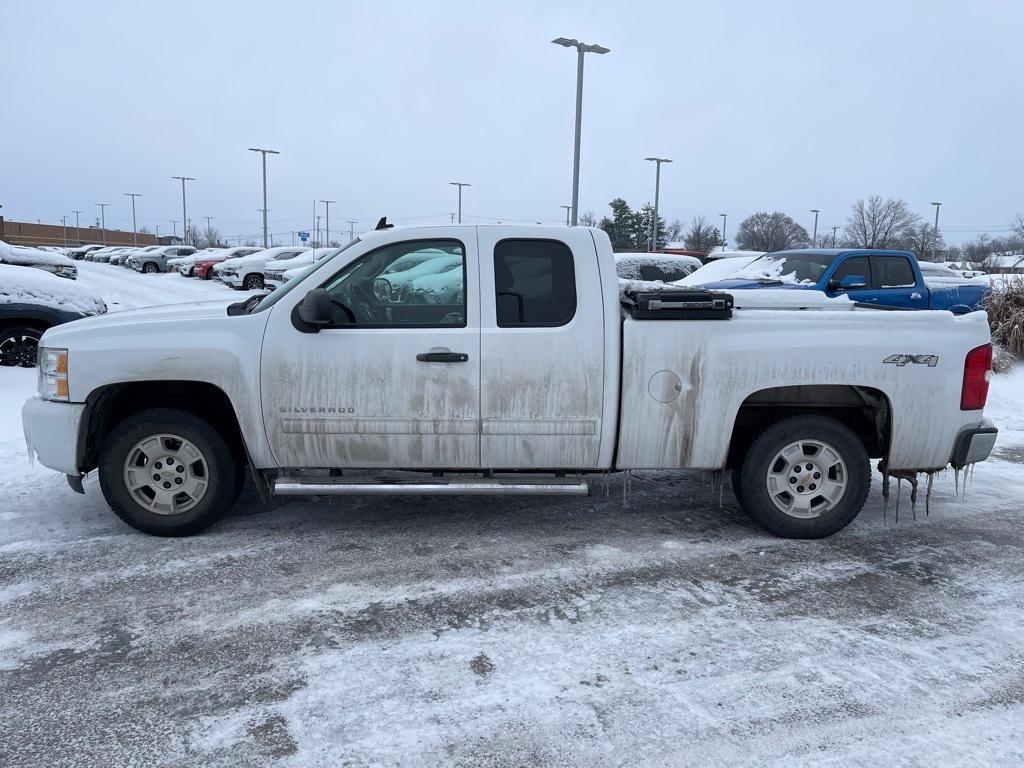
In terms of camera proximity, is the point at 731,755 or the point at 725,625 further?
the point at 725,625

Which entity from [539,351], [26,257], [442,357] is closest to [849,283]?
[539,351]

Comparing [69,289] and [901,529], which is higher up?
[69,289]

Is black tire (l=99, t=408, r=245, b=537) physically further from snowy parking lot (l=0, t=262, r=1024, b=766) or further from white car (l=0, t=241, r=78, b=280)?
white car (l=0, t=241, r=78, b=280)

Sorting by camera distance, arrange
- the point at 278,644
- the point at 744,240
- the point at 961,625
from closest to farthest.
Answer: the point at 278,644 → the point at 961,625 → the point at 744,240

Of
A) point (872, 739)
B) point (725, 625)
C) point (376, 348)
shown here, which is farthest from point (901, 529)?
point (376, 348)

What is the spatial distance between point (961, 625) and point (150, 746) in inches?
144

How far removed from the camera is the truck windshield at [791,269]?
12.4m

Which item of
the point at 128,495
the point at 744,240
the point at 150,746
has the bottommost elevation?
the point at 150,746

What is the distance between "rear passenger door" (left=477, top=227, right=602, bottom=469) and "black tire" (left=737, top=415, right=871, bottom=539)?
3.37 ft

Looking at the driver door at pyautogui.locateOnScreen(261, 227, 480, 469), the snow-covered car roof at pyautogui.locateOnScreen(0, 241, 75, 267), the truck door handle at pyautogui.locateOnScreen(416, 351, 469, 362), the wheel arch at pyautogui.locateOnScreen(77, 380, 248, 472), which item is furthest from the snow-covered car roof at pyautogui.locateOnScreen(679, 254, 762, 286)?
the snow-covered car roof at pyautogui.locateOnScreen(0, 241, 75, 267)

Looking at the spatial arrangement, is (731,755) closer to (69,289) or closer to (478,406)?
(478,406)

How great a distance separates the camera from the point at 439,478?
5086 millimetres

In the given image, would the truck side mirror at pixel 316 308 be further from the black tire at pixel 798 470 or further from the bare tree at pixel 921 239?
the bare tree at pixel 921 239

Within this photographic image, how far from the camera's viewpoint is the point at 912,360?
16.3 feet
